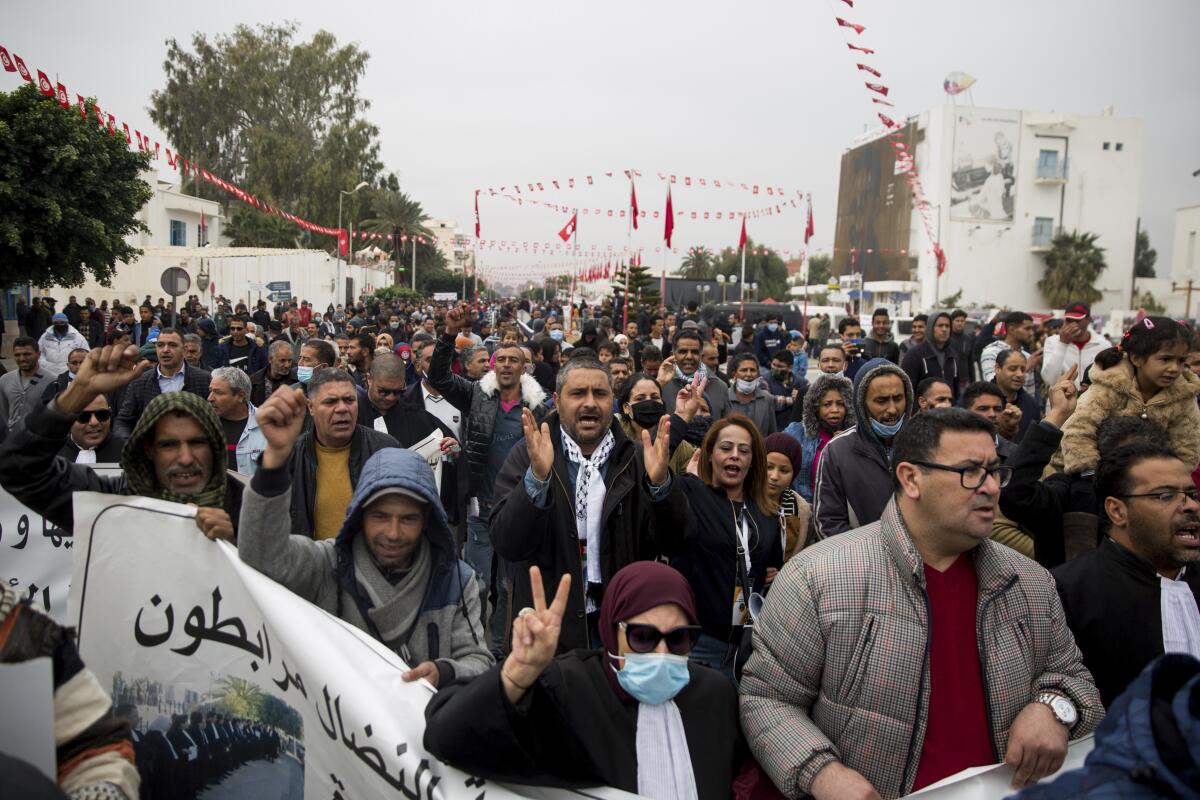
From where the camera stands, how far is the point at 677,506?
3496mm

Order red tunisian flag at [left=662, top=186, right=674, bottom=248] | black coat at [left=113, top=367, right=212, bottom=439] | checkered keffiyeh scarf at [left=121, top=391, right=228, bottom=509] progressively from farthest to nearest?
red tunisian flag at [left=662, top=186, right=674, bottom=248] < black coat at [left=113, top=367, right=212, bottom=439] < checkered keffiyeh scarf at [left=121, top=391, right=228, bottom=509]

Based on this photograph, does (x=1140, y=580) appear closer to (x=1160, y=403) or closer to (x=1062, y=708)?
(x=1062, y=708)

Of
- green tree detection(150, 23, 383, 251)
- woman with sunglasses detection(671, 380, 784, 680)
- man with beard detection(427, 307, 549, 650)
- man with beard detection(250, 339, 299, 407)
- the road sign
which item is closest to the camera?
woman with sunglasses detection(671, 380, 784, 680)

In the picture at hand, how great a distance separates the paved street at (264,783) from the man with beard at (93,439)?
8.36 feet

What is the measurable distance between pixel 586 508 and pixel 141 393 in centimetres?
421

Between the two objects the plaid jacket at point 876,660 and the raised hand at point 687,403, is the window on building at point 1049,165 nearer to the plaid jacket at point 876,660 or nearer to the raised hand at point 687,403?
the raised hand at point 687,403

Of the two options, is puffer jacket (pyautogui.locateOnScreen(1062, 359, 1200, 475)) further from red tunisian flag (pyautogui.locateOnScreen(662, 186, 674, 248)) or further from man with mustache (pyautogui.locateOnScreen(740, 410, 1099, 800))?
red tunisian flag (pyautogui.locateOnScreen(662, 186, 674, 248))

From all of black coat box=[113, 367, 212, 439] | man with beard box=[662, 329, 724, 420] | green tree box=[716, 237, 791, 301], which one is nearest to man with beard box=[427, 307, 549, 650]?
man with beard box=[662, 329, 724, 420]

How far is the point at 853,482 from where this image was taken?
398cm

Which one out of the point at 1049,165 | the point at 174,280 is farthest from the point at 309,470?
the point at 1049,165

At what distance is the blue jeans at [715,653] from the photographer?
3652 mm

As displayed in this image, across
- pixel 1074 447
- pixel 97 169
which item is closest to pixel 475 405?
pixel 1074 447

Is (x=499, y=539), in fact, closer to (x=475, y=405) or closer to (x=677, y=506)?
(x=677, y=506)

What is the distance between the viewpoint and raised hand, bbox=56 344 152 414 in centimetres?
281
